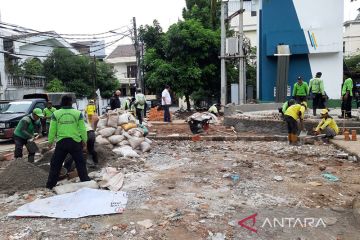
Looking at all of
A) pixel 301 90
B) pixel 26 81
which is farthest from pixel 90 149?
pixel 26 81

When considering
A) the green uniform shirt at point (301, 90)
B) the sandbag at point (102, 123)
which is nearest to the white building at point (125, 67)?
the green uniform shirt at point (301, 90)

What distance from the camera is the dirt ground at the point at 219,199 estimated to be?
420 cm

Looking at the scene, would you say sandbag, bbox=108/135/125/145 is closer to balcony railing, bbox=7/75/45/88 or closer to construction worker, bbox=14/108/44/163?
construction worker, bbox=14/108/44/163

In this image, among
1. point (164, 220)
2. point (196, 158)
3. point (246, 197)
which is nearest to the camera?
point (164, 220)

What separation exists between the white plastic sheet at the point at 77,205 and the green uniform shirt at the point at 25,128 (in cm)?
265

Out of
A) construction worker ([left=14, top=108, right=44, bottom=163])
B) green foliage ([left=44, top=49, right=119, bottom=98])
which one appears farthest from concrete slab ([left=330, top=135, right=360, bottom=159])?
green foliage ([left=44, top=49, right=119, bottom=98])

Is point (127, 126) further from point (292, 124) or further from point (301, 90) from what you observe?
point (301, 90)

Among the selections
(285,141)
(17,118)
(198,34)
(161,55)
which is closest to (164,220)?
(285,141)

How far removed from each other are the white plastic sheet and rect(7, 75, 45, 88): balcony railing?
23.0 m

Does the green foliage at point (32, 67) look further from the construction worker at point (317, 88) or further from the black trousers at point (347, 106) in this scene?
the black trousers at point (347, 106)

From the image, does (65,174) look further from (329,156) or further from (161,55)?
A: (161,55)

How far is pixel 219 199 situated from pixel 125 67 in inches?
1627

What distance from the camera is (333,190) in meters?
5.68

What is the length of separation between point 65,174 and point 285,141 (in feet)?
20.6
